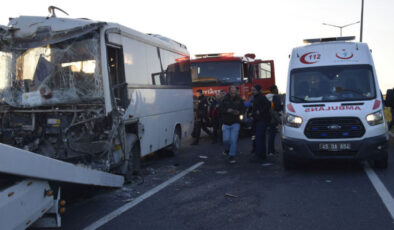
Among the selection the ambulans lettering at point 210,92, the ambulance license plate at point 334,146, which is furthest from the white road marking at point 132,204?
the ambulans lettering at point 210,92

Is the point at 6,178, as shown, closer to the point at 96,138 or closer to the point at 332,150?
the point at 96,138

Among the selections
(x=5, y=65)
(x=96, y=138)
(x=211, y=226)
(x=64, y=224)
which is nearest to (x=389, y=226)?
(x=211, y=226)

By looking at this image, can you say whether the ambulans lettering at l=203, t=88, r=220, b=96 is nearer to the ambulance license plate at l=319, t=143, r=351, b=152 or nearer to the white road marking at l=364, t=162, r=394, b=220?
the white road marking at l=364, t=162, r=394, b=220

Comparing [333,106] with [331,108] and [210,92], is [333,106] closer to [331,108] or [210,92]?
[331,108]

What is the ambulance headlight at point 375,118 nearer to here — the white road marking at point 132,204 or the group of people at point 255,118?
the group of people at point 255,118

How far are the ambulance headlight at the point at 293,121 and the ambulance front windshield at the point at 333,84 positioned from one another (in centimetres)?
43

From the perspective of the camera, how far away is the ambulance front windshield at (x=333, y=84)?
911cm

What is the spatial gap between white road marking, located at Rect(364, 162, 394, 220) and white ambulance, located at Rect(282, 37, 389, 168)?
30cm

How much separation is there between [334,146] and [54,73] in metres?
5.41

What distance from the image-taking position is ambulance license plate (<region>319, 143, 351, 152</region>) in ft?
27.9

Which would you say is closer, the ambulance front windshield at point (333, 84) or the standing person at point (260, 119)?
the ambulance front windshield at point (333, 84)

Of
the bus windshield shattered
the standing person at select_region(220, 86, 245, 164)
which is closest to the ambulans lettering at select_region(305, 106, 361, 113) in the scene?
the standing person at select_region(220, 86, 245, 164)

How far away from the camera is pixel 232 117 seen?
10.9 meters

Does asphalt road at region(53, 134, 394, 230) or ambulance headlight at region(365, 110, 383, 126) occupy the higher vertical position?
ambulance headlight at region(365, 110, 383, 126)
